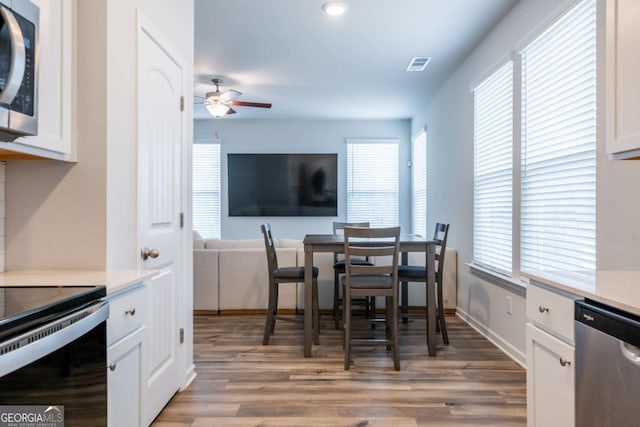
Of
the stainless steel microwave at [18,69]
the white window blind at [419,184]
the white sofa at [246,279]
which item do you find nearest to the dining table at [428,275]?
the white sofa at [246,279]

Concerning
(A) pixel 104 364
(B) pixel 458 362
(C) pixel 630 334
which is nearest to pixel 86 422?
(A) pixel 104 364

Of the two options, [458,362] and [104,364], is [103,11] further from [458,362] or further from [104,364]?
[458,362]

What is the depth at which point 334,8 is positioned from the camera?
2.91m

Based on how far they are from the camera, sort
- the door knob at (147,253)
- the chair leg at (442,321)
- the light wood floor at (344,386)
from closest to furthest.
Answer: the door knob at (147,253)
the light wood floor at (344,386)
the chair leg at (442,321)

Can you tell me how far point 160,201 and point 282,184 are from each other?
15.0 ft

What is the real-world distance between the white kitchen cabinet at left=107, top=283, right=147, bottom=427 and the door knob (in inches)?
15.3

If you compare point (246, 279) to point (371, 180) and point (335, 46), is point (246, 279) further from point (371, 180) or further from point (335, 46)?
point (371, 180)

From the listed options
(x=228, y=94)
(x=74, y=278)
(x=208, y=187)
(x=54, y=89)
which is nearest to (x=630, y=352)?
(x=74, y=278)

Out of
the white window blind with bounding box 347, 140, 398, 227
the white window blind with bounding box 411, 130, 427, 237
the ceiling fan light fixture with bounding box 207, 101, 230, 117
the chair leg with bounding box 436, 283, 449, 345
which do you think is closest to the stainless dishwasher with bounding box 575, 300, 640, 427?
the chair leg with bounding box 436, 283, 449, 345

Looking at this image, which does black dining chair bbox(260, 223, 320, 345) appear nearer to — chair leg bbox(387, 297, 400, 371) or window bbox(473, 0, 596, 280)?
chair leg bbox(387, 297, 400, 371)

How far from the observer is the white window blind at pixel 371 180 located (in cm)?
679

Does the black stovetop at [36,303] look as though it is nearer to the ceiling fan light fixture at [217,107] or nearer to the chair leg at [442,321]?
the chair leg at [442,321]

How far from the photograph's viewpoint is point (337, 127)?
681 centimetres

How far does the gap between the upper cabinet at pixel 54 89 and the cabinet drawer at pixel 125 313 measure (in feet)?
2.02
